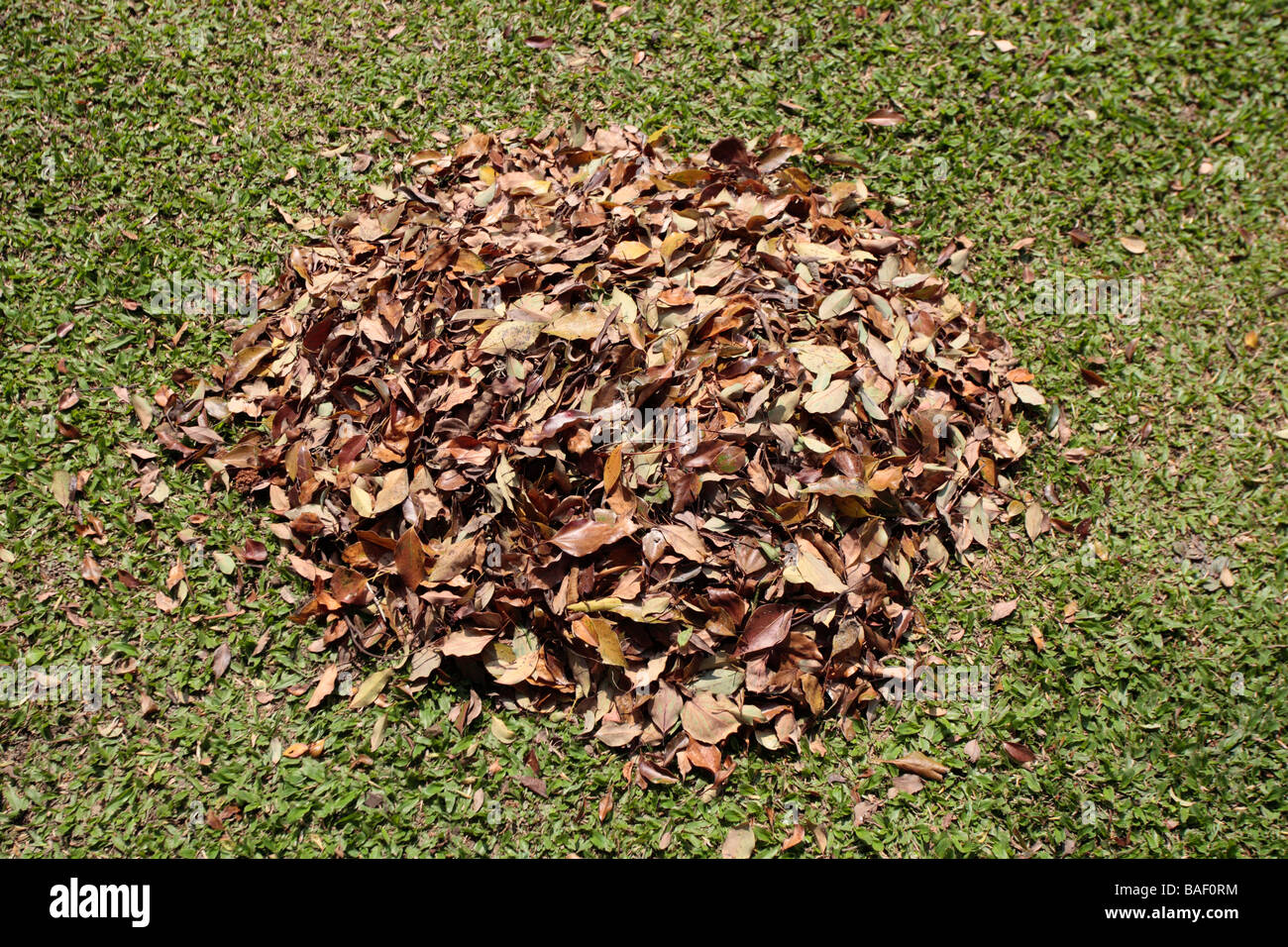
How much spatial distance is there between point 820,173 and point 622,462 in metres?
2.25

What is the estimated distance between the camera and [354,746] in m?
2.84

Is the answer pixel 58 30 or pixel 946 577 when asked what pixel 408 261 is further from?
pixel 58 30

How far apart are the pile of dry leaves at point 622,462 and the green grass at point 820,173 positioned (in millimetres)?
226

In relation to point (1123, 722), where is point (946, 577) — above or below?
above

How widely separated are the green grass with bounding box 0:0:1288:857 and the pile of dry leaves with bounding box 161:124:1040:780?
226 millimetres

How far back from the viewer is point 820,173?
13.5 ft

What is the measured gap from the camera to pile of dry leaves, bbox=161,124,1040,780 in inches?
108

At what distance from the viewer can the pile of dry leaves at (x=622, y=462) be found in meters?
2.74

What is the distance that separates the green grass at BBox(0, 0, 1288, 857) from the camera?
2.79 metres

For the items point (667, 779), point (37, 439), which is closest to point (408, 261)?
point (37, 439)

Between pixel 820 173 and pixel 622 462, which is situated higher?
pixel 820 173

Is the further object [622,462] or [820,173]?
[820,173]
